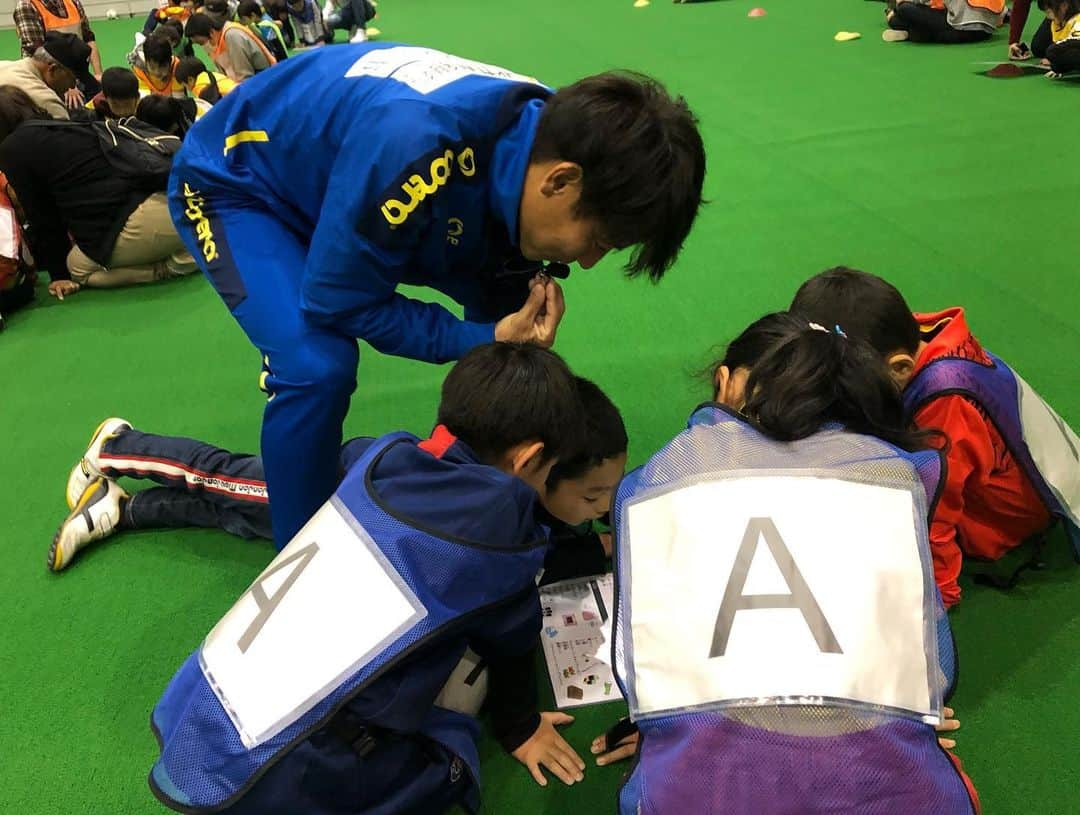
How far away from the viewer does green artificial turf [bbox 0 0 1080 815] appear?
143cm

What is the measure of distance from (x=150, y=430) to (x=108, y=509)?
46 cm

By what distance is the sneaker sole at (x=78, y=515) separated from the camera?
182cm

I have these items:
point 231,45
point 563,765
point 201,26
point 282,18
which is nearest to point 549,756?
point 563,765

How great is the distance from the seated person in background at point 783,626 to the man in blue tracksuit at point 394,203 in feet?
1.38

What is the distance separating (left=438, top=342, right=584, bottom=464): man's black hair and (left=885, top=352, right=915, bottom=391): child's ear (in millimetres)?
633

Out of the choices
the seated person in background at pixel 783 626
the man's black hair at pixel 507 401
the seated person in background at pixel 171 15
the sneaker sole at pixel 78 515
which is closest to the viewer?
the seated person in background at pixel 783 626

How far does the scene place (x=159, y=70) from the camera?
485 centimetres

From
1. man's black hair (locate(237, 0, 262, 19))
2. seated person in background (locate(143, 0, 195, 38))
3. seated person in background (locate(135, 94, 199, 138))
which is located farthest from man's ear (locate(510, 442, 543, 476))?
seated person in background (locate(143, 0, 195, 38))

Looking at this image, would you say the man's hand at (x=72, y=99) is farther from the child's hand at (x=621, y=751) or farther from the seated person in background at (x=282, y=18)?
the child's hand at (x=621, y=751)

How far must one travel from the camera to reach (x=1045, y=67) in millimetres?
4984

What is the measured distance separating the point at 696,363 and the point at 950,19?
16.8 ft

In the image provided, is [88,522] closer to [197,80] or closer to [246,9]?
[197,80]

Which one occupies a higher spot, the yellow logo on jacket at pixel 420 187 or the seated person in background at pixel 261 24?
the yellow logo on jacket at pixel 420 187

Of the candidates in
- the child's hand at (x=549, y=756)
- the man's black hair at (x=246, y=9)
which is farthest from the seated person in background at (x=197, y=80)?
the child's hand at (x=549, y=756)
